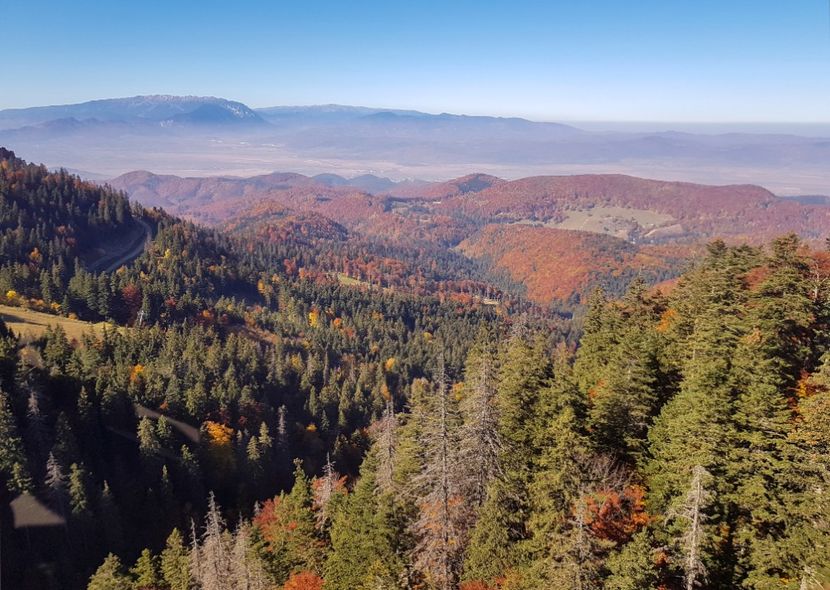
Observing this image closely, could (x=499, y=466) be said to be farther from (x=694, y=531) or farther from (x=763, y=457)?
(x=763, y=457)

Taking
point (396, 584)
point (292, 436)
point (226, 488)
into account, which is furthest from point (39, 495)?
point (396, 584)

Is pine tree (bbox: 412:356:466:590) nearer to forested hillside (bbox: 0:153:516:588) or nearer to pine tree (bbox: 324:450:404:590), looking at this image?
pine tree (bbox: 324:450:404:590)

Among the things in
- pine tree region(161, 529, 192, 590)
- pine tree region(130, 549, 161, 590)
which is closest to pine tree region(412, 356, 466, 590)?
pine tree region(161, 529, 192, 590)

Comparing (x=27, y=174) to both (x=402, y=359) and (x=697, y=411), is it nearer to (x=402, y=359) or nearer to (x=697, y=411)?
(x=402, y=359)

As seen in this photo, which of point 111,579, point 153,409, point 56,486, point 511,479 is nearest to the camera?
point 511,479

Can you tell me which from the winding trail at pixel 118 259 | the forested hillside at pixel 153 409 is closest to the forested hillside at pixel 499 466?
the forested hillside at pixel 153 409

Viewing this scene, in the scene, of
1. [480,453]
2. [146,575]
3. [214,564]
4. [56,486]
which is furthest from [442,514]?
[56,486]

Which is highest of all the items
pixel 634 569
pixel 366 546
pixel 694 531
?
pixel 694 531
